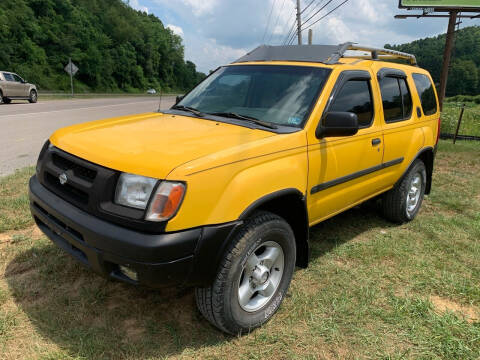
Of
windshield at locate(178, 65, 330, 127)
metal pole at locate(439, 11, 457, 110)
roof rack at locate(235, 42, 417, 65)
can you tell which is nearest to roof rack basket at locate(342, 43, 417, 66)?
roof rack at locate(235, 42, 417, 65)

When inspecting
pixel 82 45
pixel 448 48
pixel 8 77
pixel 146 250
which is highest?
pixel 82 45

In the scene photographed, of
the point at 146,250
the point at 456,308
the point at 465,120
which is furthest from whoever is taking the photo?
the point at 465,120

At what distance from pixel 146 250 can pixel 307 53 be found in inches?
98.5

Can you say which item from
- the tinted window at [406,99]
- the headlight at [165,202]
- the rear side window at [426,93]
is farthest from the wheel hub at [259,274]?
the rear side window at [426,93]

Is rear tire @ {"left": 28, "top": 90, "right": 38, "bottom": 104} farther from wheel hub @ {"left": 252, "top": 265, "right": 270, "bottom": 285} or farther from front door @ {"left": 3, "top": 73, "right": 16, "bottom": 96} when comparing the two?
wheel hub @ {"left": 252, "top": 265, "right": 270, "bottom": 285}

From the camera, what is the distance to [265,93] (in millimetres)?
3309

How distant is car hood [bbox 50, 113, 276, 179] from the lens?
216 centimetres

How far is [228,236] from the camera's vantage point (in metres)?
2.23

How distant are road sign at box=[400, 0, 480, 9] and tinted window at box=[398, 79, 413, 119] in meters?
10.9

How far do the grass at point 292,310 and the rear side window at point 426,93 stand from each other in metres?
1.68

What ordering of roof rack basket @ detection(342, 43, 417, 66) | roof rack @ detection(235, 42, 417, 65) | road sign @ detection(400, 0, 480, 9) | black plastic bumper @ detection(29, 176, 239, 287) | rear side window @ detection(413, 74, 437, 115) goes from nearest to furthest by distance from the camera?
black plastic bumper @ detection(29, 176, 239, 287) → roof rack @ detection(235, 42, 417, 65) → roof rack basket @ detection(342, 43, 417, 66) → rear side window @ detection(413, 74, 437, 115) → road sign @ detection(400, 0, 480, 9)

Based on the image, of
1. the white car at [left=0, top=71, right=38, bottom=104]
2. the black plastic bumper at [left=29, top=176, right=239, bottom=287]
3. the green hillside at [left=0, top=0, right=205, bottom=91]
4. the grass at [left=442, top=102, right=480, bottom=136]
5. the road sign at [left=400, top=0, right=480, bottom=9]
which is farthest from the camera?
the green hillside at [left=0, top=0, right=205, bottom=91]

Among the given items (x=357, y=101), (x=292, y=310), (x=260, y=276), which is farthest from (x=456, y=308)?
(x=357, y=101)

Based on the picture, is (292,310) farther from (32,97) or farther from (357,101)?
(32,97)
